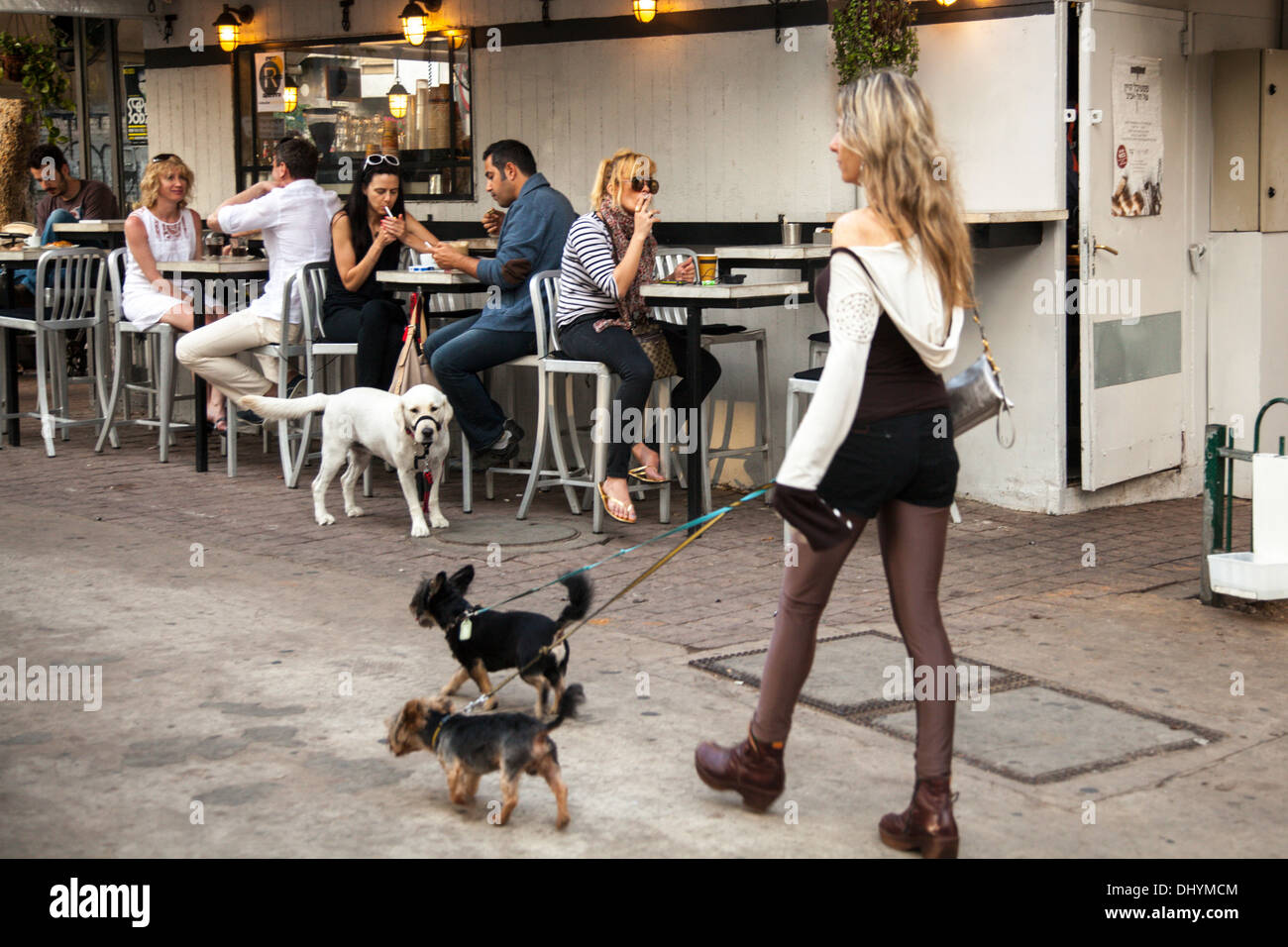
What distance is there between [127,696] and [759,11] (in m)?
5.47

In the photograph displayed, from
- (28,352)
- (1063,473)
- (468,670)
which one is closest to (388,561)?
(468,670)

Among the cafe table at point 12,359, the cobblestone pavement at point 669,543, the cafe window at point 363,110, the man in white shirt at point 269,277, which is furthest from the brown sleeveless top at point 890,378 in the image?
the cafe table at point 12,359

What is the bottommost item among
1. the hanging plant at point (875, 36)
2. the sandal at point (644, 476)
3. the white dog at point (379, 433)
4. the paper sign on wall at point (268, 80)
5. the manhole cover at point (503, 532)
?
the manhole cover at point (503, 532)

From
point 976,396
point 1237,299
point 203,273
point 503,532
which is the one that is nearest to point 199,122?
point 203,273

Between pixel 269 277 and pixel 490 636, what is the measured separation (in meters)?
5.06

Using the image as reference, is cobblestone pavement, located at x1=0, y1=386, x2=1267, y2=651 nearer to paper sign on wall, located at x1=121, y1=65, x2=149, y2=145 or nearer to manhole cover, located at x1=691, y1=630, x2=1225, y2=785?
manhole cover, located at x1=691, y1=630, x2=1225, y2=785

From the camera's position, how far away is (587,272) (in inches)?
301

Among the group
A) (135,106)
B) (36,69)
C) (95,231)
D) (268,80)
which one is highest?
(36,69)

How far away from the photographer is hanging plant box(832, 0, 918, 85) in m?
7.87

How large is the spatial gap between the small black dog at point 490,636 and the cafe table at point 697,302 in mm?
2713

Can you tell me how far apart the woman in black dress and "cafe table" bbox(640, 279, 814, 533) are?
169cm

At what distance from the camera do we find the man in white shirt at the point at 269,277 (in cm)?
906
